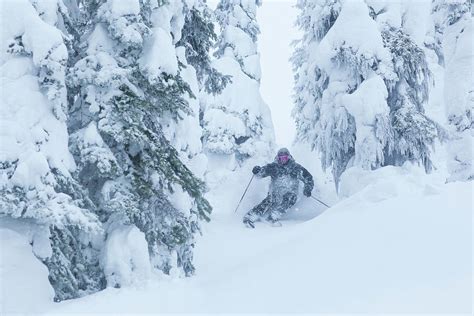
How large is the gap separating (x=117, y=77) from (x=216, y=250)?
16.8ft

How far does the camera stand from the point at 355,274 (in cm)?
480

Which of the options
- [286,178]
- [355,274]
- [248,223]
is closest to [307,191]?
[286,178]

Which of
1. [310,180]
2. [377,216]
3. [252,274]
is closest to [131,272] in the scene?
[252,274]

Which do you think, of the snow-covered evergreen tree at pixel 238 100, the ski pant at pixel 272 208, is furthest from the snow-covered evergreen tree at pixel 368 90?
the snow-covered evergreen tree at pixel 238 100

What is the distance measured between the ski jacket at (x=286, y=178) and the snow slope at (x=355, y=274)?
542cm

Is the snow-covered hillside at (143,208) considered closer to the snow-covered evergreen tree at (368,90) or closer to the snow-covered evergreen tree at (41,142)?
the snow-covered evergreen tree at (41,142)

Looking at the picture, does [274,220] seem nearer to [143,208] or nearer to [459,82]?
[143,208]

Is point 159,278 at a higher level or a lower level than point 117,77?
Answer: lower

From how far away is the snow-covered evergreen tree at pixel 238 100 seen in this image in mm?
16078

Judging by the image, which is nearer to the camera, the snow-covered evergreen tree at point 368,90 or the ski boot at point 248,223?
the snow-covered evergreen tree at point 368,90

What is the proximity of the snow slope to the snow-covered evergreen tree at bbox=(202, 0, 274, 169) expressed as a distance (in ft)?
29.9

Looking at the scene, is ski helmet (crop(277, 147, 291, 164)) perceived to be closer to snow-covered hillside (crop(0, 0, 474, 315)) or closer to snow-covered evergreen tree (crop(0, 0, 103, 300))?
snow-covered hillside (crop(0, 0, 474, 315))

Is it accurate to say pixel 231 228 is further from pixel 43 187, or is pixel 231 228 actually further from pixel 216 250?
pixel 43 187

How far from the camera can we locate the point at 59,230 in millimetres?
5738
